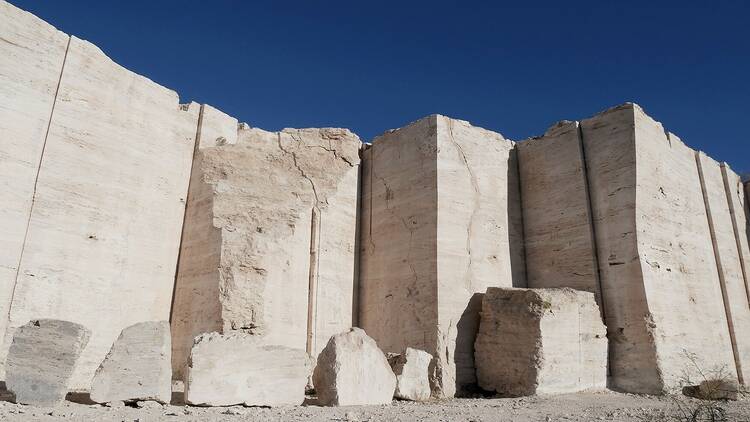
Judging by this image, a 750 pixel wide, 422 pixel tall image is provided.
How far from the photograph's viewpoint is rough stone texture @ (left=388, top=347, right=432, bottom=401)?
7957mm

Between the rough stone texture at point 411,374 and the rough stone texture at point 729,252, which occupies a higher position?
the rough stone texture at point 729,252

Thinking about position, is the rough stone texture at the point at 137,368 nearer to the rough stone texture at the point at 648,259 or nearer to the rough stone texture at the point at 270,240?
the rough stone texture at the point at 270,240

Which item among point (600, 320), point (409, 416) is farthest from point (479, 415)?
point (600, 320)

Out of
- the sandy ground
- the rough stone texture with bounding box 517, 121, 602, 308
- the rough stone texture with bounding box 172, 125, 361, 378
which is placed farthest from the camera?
the rough stone texture with bounding box 517, 121, 602, 308

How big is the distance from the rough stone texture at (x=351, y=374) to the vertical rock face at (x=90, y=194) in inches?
138

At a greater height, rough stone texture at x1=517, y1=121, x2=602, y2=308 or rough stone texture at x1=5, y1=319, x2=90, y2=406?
rough stone texture at x1=517, y1=121, x2=602, y2=308

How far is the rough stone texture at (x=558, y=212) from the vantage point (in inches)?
393

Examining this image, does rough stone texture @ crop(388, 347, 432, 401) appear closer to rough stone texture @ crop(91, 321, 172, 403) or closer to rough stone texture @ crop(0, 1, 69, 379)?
rough stone texture @ crop(91, 321, 172, 403)

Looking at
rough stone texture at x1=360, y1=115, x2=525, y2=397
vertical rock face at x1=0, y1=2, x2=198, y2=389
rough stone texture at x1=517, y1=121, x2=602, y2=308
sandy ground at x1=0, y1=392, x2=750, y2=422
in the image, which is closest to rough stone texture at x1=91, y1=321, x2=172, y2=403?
sandy ground at x1=0, y1=392, x2=750, y2=422

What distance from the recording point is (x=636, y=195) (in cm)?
955

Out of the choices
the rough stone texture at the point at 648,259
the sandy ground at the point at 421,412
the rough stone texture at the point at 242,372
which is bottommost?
the sandy ground at the point at 421,412

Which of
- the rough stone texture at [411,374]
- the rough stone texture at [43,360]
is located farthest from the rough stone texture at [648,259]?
the rough stone texture at [43,360]

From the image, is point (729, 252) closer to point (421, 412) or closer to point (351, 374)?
point (421, 412)

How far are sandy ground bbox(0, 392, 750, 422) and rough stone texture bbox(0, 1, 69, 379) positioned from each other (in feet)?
9.44
